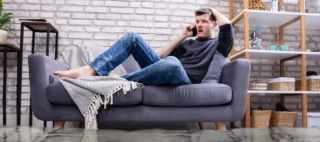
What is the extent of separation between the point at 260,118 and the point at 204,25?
992 mm

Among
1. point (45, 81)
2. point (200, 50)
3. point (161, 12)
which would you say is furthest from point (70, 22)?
point (200, 50)

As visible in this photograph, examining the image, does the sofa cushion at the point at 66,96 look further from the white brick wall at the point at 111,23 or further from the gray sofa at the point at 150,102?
the white brick wall at the point at 111,23

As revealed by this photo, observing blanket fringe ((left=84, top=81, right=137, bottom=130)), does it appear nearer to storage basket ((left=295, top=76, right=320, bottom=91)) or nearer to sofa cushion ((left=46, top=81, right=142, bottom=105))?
sofa cushion ((left=46, top=81, right=142, bottom=105))

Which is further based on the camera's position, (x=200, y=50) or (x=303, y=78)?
(x=303, y=78)

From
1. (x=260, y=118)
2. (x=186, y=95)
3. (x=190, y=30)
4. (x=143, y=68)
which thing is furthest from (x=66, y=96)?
(x=260, y=118)

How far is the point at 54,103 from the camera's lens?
188 cm

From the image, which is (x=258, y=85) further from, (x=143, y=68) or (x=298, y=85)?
(x=143, y=68)

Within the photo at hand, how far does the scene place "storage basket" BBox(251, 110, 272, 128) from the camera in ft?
8.54

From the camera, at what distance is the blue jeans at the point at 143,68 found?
1.80 metres

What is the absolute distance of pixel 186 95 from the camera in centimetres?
189

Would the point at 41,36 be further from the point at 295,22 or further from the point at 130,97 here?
the point at 295,22

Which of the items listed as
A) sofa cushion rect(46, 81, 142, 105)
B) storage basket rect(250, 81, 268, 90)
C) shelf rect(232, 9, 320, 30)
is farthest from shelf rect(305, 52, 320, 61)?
sofa cushion rect(46, 81, 142, 105)

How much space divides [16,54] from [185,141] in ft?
8.21

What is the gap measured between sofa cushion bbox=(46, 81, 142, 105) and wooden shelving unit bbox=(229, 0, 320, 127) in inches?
45.9
